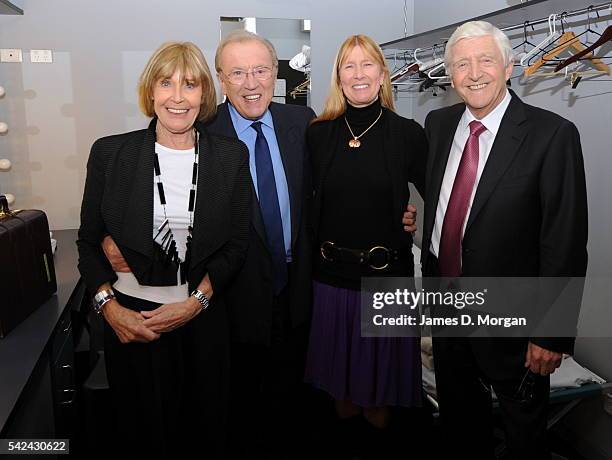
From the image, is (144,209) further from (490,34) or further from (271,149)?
(490,34)

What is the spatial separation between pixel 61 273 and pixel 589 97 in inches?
95.7

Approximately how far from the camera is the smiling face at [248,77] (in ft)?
6.52

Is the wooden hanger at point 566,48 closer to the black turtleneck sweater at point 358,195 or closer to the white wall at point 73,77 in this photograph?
the black turtleneck sweater at point 358,195

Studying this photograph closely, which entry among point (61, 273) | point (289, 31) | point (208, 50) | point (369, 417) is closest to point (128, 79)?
point (208, 50)

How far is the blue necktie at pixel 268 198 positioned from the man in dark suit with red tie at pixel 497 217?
0.55 meters

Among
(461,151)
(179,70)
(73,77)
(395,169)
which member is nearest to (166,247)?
(179,70)

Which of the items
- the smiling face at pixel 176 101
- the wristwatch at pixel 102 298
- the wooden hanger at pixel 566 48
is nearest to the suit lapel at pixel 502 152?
the wooden hanger at pixel 566 48

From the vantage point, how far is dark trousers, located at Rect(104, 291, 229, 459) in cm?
176

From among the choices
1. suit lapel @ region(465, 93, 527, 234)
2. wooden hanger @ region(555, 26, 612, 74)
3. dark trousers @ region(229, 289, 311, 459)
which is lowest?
dark trousers @ region(229, 289, 311, 459)

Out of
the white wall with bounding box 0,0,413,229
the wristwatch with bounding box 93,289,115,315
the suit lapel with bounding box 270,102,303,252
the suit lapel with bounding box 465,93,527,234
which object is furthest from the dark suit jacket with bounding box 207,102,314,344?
the white wall with bounding box 0,0,413,229

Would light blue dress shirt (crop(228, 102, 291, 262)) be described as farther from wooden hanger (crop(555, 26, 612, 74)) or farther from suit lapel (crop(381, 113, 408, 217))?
wooden hanger (crop(555, 26, 612, 74))

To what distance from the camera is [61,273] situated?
2.53 m

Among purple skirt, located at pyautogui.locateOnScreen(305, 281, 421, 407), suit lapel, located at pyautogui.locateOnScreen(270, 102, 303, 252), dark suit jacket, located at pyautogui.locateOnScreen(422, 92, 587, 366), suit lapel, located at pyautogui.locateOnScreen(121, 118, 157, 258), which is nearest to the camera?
dark suit jacket, located at pyautogui.locateOnScreen(422, 92, 587, 366)

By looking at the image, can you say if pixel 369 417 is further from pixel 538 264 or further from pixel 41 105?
pixel 41 105
